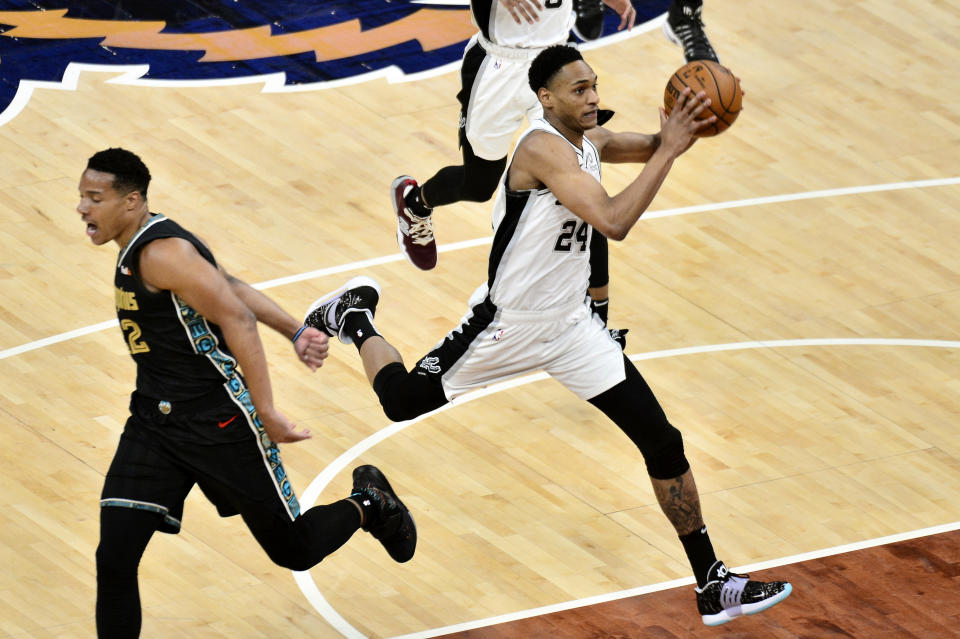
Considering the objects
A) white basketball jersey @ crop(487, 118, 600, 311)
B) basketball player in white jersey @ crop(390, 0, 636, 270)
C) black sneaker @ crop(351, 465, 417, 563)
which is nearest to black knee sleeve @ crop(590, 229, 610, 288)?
basketball player in white jersey @ crop(390, 0, 636, 270)

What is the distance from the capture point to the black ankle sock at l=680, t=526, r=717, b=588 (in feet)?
23.7

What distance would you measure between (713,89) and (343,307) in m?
2.24

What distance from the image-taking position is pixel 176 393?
6480mm

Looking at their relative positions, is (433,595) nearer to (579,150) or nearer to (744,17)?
(579,150)

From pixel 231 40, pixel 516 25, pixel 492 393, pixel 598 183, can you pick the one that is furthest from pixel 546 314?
pixel 231 40

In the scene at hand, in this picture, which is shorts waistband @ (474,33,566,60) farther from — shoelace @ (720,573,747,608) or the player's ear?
shoelace @ (720,573,747,608)

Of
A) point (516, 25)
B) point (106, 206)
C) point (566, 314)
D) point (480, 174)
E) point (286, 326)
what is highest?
point (106, 206)

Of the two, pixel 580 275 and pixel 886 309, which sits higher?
pixel 580 275

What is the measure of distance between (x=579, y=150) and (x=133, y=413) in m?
2.08

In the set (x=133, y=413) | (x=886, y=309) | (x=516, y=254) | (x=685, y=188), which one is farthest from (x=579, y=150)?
(x=685, y=188)

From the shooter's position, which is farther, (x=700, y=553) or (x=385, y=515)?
(x=385, y=515)

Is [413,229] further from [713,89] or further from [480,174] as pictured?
[713,89]

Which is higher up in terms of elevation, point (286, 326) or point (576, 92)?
point (576, 92)

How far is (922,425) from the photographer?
912 centimetres
